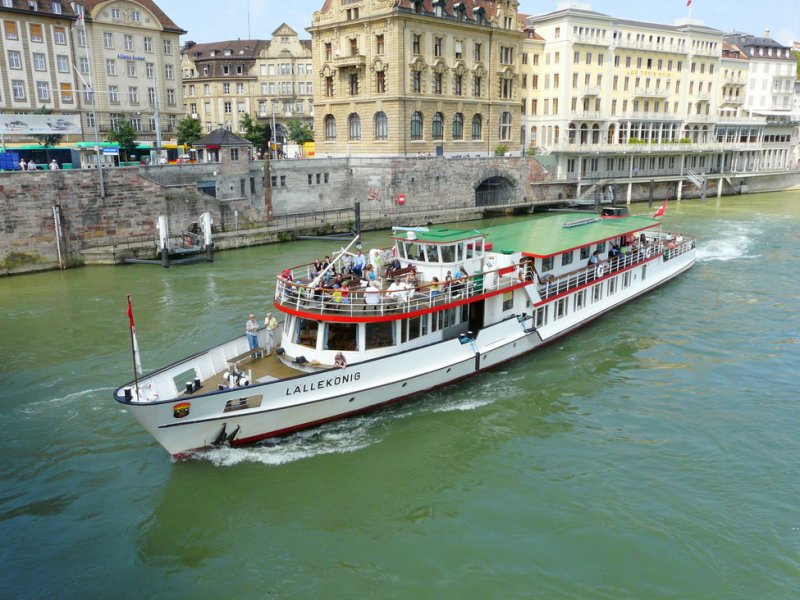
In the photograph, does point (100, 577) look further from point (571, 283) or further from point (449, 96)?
point (449, 96)

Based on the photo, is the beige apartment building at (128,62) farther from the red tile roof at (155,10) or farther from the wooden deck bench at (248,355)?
the wooden deck bench at (248,355)

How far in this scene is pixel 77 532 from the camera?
14008 mm

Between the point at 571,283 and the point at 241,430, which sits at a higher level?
the point at 571,283

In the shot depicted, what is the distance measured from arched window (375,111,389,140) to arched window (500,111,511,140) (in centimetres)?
1412

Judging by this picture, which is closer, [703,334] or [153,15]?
[703,334]

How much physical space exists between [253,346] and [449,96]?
4714 centimetres

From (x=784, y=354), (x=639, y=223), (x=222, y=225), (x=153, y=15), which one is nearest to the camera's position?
(x=784, y=354)

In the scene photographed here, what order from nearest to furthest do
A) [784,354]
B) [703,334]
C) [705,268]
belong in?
[784,354] → [703,334] → [705,268]

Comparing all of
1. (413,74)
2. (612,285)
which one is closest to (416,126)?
(413,74)

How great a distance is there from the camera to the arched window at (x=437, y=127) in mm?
61406

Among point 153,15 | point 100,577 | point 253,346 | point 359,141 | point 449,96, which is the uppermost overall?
point 153,15

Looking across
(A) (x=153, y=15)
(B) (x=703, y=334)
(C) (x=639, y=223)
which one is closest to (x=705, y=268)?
(C) (x=639, y=223)

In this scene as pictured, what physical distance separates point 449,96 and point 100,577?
55.3 meters

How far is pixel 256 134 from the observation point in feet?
233
